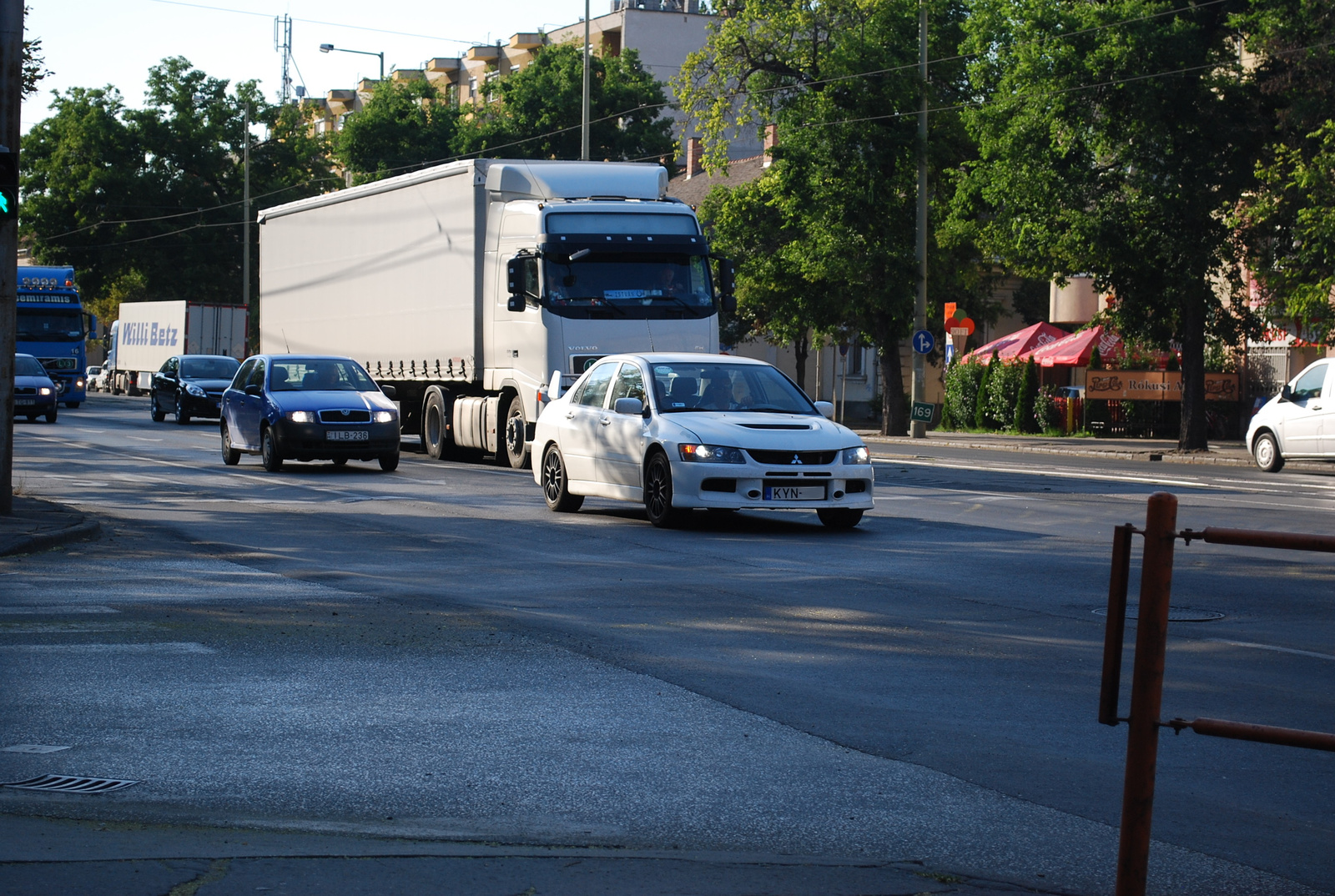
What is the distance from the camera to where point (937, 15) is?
145ft

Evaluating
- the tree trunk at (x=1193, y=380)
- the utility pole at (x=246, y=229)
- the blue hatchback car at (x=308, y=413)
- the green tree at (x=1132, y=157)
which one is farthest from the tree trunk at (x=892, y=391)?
the utility pole at (x=246, y=229)

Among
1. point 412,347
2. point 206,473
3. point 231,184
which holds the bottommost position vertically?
point 206,473

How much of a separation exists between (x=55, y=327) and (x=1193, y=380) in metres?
33.7

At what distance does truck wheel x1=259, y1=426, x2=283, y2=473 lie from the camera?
23.5 m

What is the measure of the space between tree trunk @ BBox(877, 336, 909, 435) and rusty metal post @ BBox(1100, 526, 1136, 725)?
135 ft

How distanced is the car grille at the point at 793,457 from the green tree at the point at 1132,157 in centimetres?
2017

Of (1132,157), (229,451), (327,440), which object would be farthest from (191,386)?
(1132,157)

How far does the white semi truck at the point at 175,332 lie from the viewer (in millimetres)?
64125

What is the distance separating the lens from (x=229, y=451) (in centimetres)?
2533

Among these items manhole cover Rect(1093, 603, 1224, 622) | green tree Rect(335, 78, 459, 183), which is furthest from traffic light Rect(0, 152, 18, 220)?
green tree Rect(335, 78, 459, 183)

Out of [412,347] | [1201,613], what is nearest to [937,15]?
[412,347]

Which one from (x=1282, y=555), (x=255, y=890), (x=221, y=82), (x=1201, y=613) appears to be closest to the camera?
(x=255, y=890)

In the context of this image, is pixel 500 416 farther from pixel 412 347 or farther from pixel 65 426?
pixel 65 426

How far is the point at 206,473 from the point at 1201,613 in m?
16.1
